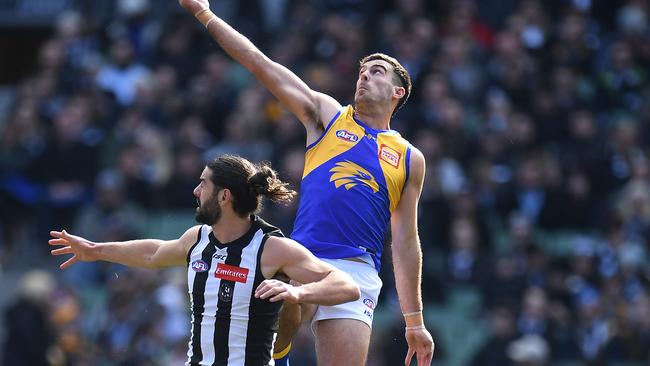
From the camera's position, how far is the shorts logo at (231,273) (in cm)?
747

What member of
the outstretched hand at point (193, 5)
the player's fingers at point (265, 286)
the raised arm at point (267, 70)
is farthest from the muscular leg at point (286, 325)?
the outstretched hand at point (193, 5)

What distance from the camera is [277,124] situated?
16719 mm

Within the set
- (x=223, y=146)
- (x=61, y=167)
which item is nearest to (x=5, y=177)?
(x=61, y=167)

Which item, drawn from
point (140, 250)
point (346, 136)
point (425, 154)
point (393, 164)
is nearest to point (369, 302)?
point (393, 164)

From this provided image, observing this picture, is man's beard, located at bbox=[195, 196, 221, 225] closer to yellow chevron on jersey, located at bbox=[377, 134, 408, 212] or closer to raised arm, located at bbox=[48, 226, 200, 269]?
raised arm, located at bbox=[48, 226, 200, 269]

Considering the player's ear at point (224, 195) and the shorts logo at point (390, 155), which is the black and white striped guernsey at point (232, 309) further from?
the shorts logo at point (390, 155)

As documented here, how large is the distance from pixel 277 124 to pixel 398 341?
3.79m

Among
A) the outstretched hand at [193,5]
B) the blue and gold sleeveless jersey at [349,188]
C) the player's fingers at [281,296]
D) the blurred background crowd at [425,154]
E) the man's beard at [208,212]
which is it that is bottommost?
the player's fingers at [281,296]

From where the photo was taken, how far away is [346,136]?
8.55 m

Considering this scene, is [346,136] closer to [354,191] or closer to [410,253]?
[354,191]

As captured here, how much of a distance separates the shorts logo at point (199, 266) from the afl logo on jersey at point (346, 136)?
147 cm

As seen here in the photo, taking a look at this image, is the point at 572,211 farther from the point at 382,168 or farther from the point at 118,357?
the point at 382,168

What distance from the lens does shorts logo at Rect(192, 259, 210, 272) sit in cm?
758

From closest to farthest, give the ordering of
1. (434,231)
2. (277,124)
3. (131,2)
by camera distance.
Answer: (434,231)
(277,124)
(131,2)
